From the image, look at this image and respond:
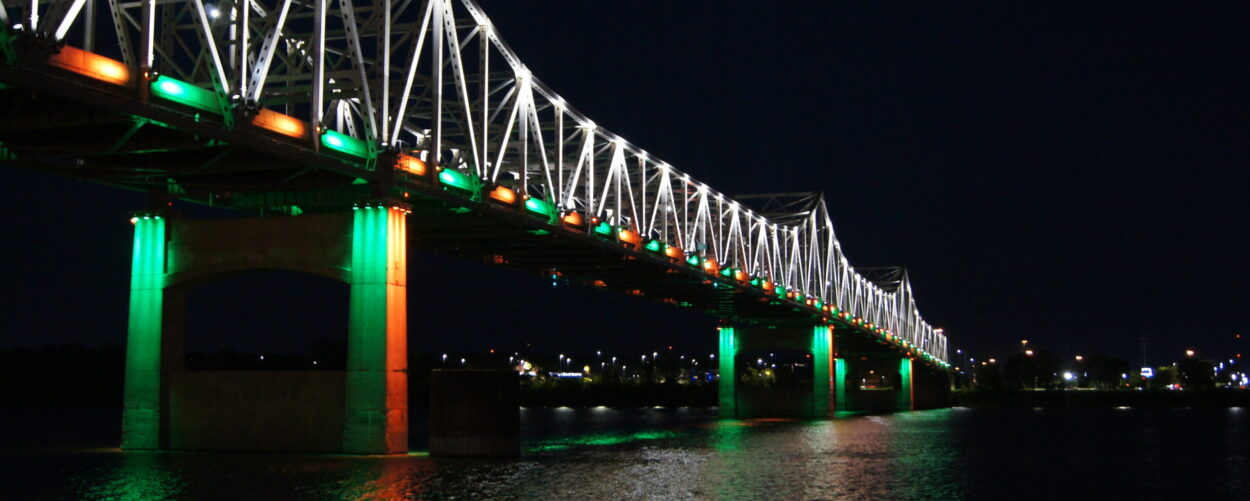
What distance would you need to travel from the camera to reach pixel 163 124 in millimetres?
31875

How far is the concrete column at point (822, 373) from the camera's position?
116 m

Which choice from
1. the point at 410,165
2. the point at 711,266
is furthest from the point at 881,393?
the point at 410,165

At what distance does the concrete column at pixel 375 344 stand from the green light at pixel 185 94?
910 cm

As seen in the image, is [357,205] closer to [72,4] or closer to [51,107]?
[51,107]

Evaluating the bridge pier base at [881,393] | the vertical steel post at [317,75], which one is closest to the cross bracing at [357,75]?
the vertical steel post at [317,75]

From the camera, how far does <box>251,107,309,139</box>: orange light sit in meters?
35.6

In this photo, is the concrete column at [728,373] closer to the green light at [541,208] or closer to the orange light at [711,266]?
the orange light at [711,266]

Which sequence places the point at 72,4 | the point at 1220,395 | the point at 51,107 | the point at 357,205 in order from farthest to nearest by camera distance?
the point at 1220,395
the point at 357,205
the point at 51,107
the point at 72,4

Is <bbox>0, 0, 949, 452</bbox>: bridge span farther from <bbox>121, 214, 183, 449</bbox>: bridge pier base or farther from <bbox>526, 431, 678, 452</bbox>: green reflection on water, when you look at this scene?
<bbox>526, 431, 678, 452</bbox>: green reflection on water

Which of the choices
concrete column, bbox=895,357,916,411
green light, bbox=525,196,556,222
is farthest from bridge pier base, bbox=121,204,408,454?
concrete column, bbox=895,357,916,411

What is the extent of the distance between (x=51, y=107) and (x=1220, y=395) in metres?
188

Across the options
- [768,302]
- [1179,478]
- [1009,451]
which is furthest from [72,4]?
[768,302]

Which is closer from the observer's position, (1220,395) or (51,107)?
(51,107)

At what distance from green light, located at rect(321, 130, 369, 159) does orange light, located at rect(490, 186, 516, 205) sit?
914cm
